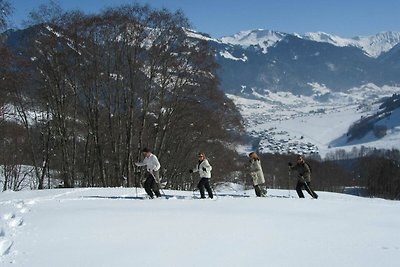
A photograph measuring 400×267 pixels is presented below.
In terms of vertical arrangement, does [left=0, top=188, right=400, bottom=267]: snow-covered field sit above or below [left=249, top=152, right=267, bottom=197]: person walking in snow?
below

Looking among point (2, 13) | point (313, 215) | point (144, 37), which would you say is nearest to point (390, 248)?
point (313, 215)

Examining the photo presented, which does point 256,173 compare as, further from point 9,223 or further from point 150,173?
point 9,223

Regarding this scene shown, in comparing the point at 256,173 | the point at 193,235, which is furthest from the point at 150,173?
the point at 193,235

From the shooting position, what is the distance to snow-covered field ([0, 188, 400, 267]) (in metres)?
8.24

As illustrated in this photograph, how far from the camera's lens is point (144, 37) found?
27375mm

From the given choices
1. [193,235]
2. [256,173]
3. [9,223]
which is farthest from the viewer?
A: [256,173]

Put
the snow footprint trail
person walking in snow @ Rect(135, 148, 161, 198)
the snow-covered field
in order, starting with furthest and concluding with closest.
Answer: person walking in snow @ Rect(135, 148, 161, 198)
the snow footprint trail
the snow-covered field

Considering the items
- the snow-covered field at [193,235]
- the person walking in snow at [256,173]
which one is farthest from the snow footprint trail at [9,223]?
the person walking in snow at [256,173]

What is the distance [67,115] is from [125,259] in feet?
76.6

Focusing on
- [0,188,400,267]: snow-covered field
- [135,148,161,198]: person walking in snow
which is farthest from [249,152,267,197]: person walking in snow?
[0,188,400,267]: snow-covered field

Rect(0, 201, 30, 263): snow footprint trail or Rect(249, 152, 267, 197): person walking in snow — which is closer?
Rect(0, 201, 30, 263): snow footprint trail

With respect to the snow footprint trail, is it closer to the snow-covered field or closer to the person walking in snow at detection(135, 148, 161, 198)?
the snow-covered field

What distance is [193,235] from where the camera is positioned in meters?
10.2

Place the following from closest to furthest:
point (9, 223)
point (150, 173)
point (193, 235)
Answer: point (193, 235) < point (9, 223) < point (150, 173)
